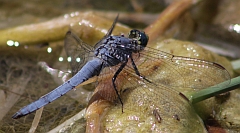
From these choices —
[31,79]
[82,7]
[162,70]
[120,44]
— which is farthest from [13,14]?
[162,70]

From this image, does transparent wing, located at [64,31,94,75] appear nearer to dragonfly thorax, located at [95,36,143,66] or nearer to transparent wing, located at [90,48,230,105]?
dragonfly thorax, located at [95,36,143,66]

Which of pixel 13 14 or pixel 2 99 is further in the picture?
pixel 13 14

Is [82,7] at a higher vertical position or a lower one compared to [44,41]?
higher

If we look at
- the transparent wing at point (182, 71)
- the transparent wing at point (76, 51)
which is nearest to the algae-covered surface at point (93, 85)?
the transparent wing at point (182, 71)

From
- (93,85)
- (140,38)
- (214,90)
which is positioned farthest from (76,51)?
(214,90)

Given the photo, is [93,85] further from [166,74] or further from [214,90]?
[214,90]

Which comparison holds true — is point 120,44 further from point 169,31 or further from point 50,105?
point 169,31

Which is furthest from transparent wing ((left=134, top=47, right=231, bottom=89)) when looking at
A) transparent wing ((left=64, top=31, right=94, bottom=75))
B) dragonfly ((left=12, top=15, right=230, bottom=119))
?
transparent wing ((left=64, top=31, right=94, bottom=75))
